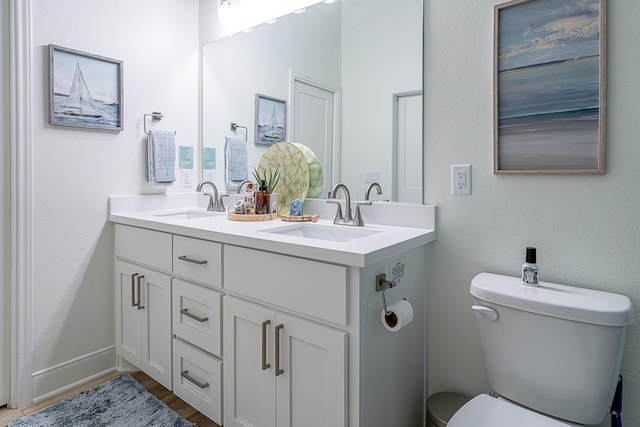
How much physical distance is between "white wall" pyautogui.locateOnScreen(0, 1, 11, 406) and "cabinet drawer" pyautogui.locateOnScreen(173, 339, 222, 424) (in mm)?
A: 794

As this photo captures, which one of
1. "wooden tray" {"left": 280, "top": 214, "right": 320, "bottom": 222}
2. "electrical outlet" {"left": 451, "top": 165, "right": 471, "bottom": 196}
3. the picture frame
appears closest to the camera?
"electrical outlet" {"left": 451, "top": 165, "right": 471, "bottom": 196}

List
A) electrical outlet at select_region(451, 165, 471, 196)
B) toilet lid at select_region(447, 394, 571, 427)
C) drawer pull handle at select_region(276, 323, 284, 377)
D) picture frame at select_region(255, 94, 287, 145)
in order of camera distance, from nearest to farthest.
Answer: toilet lid at select_region(447, 394, 571, 427) → drawer pull handle at select_region(276, 323, 284, 377) → electrical outlet at select_region(451, 165, 471, 196) → picture frame at select_region(255, 94, 287, 145)

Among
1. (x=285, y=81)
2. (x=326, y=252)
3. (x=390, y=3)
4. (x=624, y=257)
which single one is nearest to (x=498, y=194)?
(x=624, y=257)

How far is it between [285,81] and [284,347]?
1329 millimetres

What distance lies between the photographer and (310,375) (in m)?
1.21

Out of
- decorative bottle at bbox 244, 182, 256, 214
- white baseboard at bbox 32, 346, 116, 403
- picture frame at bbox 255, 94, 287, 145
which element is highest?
picture frame at bbox 255, 94, 287, 145

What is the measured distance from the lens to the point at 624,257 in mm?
1162

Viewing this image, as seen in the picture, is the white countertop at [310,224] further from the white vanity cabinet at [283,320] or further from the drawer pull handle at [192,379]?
the drawer pull handle at [192,379]

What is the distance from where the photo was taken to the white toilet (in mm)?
1016

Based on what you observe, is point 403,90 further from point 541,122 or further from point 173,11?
point 173,11

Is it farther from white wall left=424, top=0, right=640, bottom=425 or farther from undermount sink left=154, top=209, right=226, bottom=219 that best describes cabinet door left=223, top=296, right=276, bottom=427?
undermount sink left=154, top=209, right=226, bottom=219

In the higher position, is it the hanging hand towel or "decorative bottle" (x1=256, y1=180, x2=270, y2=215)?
the hanging hand towel

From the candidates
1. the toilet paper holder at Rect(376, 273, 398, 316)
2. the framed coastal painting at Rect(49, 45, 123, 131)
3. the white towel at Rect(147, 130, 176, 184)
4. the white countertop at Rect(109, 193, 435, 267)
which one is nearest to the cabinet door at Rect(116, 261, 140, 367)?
the white countertop at Rect(109, 193, 435, 267)

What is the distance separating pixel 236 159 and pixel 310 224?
2.57 feet
